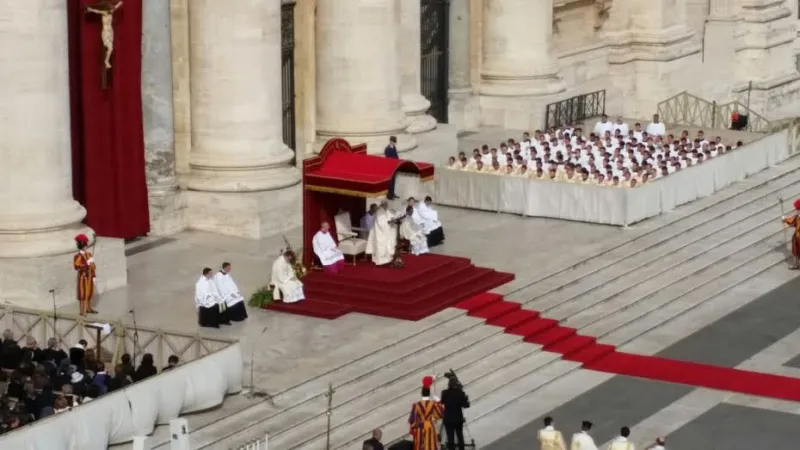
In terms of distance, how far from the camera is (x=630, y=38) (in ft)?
197

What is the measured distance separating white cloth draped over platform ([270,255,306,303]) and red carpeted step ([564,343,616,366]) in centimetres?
504

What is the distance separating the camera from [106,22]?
39031 millimetres

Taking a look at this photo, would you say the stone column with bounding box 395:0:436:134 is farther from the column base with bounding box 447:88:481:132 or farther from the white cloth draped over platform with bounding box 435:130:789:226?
the column base with bounding box 447:88:481:132

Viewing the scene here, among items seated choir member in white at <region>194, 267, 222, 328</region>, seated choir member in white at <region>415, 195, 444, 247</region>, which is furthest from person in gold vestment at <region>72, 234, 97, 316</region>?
seated choir member in white at <region>415, 195, 444, 247</region>

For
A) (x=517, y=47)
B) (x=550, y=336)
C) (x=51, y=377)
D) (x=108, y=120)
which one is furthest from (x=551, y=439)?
(x=517, y=47)

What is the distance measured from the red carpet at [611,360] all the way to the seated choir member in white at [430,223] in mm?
3395

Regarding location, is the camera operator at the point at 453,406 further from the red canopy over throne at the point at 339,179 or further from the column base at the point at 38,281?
the column base at the point at 38,281

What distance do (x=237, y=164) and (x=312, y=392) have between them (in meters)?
10.8

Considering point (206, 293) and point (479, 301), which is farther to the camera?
point (479, 301)

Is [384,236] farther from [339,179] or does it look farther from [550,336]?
[550,336]

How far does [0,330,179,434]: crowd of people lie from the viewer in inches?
1124

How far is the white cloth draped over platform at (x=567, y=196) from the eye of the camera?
4412 cm

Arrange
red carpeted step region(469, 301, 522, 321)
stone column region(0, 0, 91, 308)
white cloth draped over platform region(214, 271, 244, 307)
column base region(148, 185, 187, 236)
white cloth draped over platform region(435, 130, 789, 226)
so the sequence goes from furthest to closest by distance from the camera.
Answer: white cloth draped over platform region(435, 130, 789, 226)
column base region(148, 185, 187, 236)
red carpeted step region(469, 301, 522, 321)
stone column region(0, 0, 91, 308)
white cloth draped over platform region(214, 271, 244, 307)

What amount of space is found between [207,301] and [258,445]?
5440 mm
